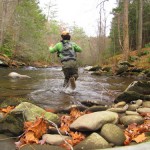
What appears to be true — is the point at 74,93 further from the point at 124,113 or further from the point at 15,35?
the point at 15,35

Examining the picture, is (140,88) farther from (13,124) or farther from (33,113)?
(13,124)

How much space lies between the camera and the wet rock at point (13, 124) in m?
3.95

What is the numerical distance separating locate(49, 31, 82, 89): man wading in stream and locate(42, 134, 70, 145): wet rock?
14.1 ft

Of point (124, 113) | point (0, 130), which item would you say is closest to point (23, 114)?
point (0, 130)

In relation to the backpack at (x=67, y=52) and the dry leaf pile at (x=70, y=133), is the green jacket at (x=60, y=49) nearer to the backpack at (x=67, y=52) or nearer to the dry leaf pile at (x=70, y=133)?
the backpack at (x=67, y=52)

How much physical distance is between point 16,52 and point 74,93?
22.8m

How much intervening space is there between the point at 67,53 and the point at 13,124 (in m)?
4.34

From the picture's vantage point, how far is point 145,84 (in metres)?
7.04

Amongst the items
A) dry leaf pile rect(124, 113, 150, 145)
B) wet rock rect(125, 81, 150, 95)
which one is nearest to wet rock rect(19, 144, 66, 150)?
dry leaf pile rect(124, 113, 150, 145)

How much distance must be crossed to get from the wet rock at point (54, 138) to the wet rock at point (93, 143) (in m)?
0.25

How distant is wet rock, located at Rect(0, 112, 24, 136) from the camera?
3.95 metres

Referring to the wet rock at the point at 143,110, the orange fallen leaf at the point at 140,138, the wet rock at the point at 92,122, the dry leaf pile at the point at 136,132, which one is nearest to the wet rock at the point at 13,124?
the wet rock at the point at 92,122

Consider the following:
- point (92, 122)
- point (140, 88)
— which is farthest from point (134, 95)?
point (92, 122)

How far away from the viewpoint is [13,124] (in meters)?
4.02
